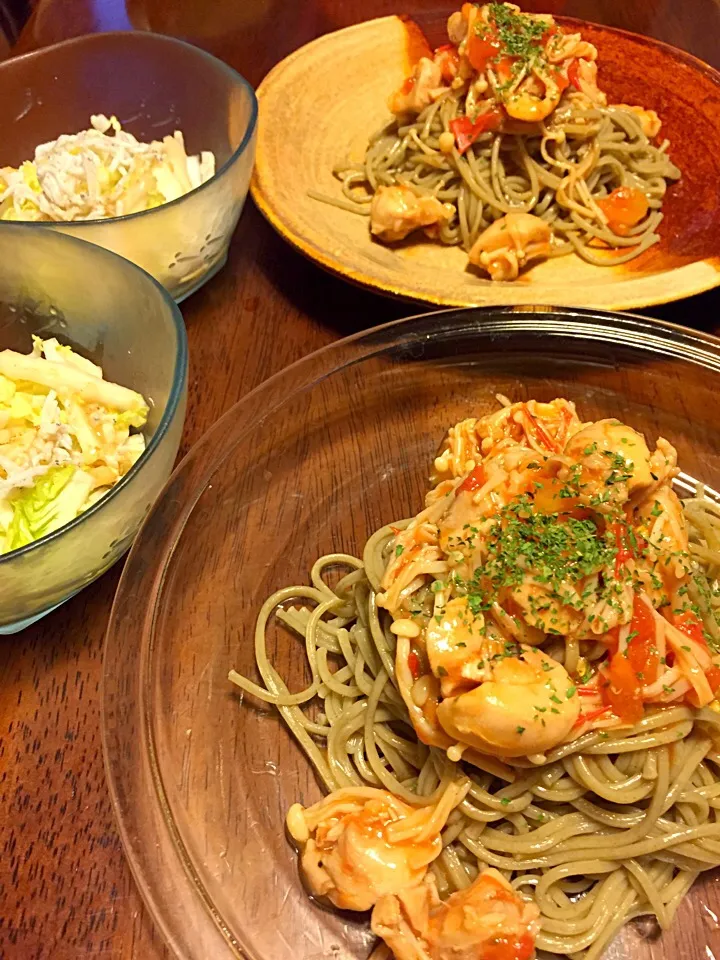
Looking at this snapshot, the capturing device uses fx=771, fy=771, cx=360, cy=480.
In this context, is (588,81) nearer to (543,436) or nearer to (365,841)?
(543,436)

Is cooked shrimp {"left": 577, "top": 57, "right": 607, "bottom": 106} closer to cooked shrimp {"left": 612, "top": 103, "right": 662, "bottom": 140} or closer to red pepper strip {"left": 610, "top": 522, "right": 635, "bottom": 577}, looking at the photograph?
cooked shrimp {"left": 612, "top": 103, "right": 662, "bottom": 140}

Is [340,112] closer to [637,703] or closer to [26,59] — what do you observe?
[26,59]

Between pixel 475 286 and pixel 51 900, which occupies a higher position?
pixel 475 286

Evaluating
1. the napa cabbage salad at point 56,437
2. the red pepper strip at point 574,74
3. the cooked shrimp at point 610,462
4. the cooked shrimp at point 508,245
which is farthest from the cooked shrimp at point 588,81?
the napa cabbage salad at point 56,437

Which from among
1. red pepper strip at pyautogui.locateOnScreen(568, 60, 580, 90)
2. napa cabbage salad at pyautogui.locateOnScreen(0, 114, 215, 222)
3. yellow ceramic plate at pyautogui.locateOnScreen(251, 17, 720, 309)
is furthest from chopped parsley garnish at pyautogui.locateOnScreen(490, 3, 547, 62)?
napa cabbage salad at pyautogui.locateOnScreen(0, 114, 215, 222)

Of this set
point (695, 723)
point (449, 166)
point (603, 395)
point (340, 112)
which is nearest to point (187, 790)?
point (695, 723)

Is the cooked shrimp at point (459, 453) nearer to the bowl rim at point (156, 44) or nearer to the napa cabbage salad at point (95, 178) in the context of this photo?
the bowl rim at point (156, 44)
